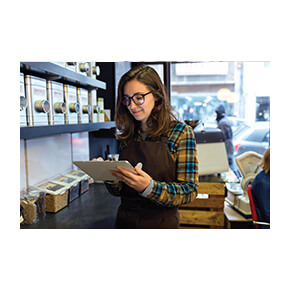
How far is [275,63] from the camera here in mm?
1025

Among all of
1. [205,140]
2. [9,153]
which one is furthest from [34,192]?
[205,140]

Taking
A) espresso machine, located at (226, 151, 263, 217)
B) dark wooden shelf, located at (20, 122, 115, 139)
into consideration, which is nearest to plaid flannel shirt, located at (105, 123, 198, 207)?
dark wooden shelf, located at (20, 122, 115, 139)

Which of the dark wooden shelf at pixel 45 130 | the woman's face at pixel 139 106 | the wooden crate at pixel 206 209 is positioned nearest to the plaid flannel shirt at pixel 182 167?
the woman's face at pixel 139 106

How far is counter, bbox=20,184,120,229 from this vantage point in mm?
1439

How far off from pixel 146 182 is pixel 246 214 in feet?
4.47

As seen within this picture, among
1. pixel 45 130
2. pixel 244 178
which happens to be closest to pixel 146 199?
pixel 45 130

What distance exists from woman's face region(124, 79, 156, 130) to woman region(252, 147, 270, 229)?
0.82m

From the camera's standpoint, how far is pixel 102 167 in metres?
1.01

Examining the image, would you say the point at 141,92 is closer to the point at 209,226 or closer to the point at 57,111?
the point at 57,111

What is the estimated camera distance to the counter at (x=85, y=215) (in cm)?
144

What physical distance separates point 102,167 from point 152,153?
231 millimetres

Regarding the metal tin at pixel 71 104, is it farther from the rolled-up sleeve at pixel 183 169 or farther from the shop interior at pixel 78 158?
the rolled-up sleeve at pixel 183 169

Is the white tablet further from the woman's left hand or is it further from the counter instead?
the counter

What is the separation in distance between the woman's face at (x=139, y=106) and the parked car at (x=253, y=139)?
Answer: 242 cm
